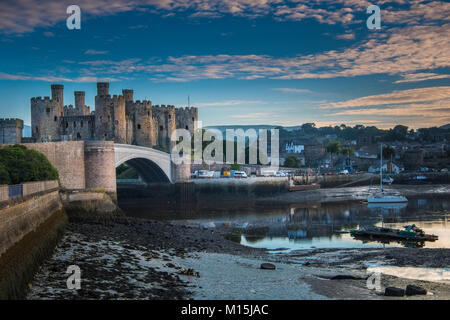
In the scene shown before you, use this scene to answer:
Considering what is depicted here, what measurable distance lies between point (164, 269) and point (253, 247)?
8.03m

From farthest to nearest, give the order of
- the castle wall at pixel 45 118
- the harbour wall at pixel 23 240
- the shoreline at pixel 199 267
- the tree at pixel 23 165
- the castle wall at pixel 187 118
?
1. the castle wall at pixel 187 118
2. the castle wall at pixel 45 118
3. the tree at pixel 23 165
4. the shoreline at pixel 199 267
5. the harbour wall at pixel 23 240

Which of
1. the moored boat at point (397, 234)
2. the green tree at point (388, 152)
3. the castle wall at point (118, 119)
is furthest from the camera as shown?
the green tree at point (388, 152)

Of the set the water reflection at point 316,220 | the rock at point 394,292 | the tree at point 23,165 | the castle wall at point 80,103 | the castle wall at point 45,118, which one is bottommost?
the water reflection at point 316,220

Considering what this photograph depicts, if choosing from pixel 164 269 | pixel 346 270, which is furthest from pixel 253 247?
pixel 164 269

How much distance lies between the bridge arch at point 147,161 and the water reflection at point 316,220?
15.5 ft

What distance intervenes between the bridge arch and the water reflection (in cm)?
471

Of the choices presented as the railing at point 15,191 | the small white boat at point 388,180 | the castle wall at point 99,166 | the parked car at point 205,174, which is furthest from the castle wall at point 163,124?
the railing at point 15,191

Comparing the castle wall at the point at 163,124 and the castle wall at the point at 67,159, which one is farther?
the castle wall at the point at 163,124

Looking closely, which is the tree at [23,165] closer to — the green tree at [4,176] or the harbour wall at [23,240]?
the green tree at [4,176]

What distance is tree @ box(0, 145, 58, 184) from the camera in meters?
21.7

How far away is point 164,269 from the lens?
1383 centimetres

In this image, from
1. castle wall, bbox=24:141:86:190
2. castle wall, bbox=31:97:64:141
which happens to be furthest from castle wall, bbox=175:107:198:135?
castle wall, bbox=24:141:86:190

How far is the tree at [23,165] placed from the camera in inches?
856
